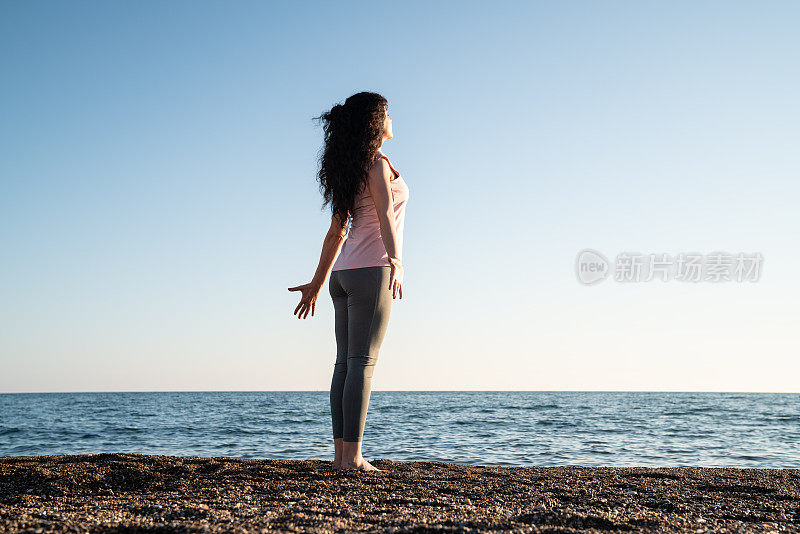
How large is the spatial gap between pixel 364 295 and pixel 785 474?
4176mm

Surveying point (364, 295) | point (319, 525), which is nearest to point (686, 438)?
point (364, 295)

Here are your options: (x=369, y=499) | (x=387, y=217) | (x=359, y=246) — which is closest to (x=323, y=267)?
(x=359, y=246)

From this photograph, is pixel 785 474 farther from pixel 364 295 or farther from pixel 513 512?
pixel 364 295

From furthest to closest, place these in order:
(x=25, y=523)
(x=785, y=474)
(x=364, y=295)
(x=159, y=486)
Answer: (x=785, y=474)
(x=364, y=295)
(x=159, y=486)
(x=25, y=523)

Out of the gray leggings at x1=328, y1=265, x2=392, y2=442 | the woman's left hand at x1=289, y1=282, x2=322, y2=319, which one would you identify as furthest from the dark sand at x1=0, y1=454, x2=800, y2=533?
the woman's left hand at x1=289, y1=282, x2=322, y2=319

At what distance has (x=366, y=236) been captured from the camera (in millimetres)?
3760

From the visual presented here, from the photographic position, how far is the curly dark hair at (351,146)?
12.3ft

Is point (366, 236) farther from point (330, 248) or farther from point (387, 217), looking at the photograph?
point (330, 248)

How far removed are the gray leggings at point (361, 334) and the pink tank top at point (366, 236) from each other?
0.06 meters

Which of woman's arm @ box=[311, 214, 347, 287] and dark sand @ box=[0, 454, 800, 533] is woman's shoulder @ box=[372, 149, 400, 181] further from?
dark sand @ box=[0, 454, 800, 533]

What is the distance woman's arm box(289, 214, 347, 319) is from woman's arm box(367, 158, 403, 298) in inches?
16.4

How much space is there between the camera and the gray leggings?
3.59 m

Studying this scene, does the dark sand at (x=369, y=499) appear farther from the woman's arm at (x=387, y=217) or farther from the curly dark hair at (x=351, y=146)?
the curly dark hair at (x=351, y=146)

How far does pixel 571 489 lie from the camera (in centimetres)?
350
